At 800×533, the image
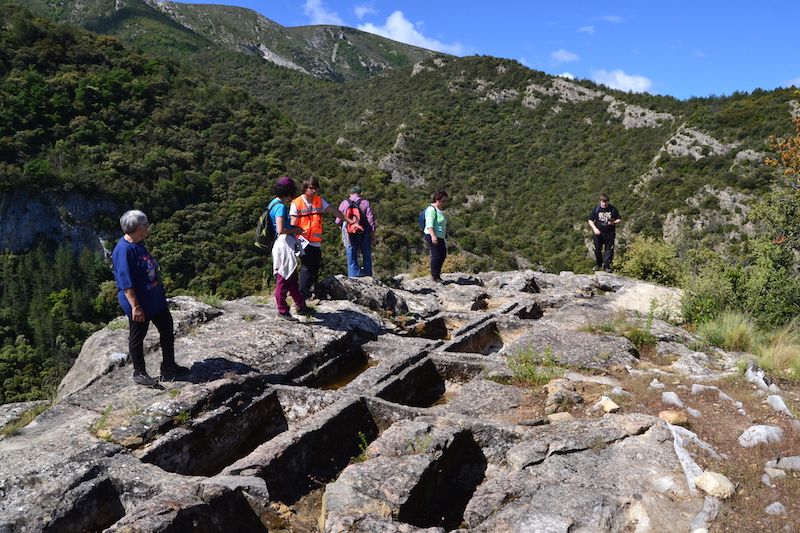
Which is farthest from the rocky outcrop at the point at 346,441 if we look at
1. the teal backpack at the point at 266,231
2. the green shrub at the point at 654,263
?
the green shrub at the point at 654,263

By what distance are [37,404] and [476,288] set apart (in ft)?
24.1

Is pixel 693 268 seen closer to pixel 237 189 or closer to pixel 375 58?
pixel 237 189

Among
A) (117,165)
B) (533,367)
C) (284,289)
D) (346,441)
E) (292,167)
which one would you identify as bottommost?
(346,441)

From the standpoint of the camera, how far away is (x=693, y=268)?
10570 mm

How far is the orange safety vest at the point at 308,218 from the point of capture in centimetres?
639

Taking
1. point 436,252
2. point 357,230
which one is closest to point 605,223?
point 436,252

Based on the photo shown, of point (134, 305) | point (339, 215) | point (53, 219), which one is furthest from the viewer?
point (53, 219)

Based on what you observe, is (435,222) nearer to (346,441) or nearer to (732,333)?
(732,333)

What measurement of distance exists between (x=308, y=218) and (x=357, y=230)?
2.07 meters

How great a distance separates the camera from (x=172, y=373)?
4.57 m

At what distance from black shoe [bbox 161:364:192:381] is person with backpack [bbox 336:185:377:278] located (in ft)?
13.3

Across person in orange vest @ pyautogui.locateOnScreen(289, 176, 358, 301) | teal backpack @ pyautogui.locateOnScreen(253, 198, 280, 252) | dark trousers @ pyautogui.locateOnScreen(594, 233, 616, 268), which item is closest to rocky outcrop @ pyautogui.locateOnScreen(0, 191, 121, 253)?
dark trousers @ pyautogui.locateOnScreen(594, 233, 616, 268)

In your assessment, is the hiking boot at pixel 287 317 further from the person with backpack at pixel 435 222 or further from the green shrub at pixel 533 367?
the person with backpack at pixel 435 222

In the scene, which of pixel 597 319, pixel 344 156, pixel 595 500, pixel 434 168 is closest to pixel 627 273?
pixel 597 319
